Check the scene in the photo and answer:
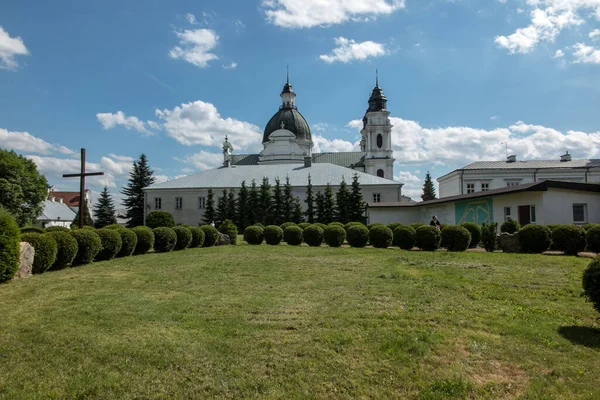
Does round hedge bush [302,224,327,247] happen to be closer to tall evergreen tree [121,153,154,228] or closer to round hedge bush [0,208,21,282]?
round hedge bush [0,208,21,282]

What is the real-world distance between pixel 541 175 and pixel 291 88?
43.3 m

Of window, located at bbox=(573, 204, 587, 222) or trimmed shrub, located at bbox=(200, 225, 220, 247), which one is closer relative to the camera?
window, located at bbox=(573, 204, 587, 222)

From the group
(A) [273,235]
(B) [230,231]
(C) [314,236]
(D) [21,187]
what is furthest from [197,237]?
(D) [21,187]

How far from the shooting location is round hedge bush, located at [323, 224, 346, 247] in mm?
20656

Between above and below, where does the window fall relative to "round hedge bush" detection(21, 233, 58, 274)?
above

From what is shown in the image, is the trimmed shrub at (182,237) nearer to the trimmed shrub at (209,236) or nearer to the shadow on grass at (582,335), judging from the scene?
the trimmed shrub at (209,236)

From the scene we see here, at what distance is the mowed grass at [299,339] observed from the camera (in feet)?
12.9

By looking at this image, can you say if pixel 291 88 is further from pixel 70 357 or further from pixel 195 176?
pixel 70 357

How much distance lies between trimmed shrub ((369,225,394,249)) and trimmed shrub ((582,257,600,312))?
13.5 metres

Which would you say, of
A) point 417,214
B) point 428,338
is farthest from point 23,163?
point 428,338

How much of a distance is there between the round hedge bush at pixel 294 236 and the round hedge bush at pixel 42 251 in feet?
40.3

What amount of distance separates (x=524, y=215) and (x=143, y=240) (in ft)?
58.8

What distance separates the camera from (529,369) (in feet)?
14.0

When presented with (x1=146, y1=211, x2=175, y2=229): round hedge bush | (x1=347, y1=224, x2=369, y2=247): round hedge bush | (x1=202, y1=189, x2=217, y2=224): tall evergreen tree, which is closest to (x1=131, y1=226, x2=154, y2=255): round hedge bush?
(x1=347, y1=224, x2=369, y2=247): round hedge bush
